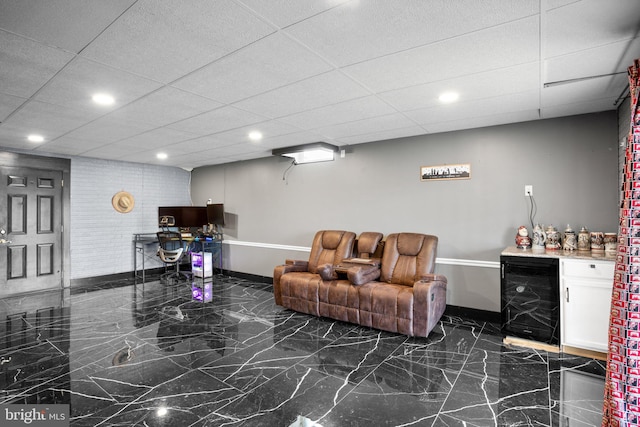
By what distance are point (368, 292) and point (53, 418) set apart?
9.47 feet

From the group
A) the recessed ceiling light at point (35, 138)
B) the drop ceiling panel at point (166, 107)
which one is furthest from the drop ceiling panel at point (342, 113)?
the recessed ceiling light at point (35, 138)

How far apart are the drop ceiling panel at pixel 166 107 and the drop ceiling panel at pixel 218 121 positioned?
0.11 metres

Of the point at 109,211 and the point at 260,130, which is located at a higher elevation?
the point at 260,130

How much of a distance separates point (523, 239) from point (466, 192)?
0.88 m

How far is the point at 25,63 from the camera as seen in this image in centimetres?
222

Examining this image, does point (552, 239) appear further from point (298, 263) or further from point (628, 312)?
point (298, 263)

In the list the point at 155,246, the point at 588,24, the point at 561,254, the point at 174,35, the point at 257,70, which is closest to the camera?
the point at 588,24

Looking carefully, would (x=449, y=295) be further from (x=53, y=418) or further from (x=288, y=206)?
(x=53, y=418)

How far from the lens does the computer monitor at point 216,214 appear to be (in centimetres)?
677

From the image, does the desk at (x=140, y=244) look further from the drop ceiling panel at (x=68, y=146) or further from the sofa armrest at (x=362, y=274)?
the sofa armrest at (x=362, y=274)

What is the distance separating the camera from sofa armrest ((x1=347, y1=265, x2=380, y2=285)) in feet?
12.5

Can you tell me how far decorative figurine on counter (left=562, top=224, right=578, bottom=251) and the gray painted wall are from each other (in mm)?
179

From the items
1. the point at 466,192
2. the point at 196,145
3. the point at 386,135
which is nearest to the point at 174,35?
the point at 386,135

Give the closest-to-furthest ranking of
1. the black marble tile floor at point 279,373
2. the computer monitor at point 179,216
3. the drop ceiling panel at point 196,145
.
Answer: the black marble tile floor at point 279,373 → the drop ceiling panel at point 196,145 → the computer monitor at point 179,216
